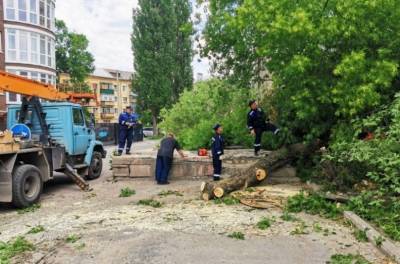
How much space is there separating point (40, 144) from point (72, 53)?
43.2 meters

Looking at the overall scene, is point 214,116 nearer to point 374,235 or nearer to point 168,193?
point 168,193

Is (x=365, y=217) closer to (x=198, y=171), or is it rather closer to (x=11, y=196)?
(x=198, y=171)

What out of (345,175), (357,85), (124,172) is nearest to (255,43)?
(357,85)

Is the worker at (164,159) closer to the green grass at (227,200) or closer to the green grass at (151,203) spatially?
the green grass at (151,203)

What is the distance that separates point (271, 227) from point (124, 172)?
723 centimetres

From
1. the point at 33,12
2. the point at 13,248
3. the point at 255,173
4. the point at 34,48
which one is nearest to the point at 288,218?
the point at 255,173

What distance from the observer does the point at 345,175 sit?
10.3 metres

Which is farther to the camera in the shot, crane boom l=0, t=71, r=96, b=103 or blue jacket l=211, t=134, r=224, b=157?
blue jacket l=211, t=134, r=224, b=157

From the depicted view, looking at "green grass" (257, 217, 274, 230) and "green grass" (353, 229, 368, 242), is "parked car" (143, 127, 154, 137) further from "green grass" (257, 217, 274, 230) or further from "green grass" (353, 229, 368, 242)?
"green grass" (353, 229, 368, 242)

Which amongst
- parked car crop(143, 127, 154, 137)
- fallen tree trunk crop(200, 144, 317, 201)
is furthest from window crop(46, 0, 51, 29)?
fallen tree trunk crop(200, 144, 317, 201)

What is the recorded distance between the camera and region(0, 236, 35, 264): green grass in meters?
6.87

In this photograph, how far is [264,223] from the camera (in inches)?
328

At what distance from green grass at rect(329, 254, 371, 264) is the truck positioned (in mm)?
7170

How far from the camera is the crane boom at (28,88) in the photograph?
1197 centimetres
